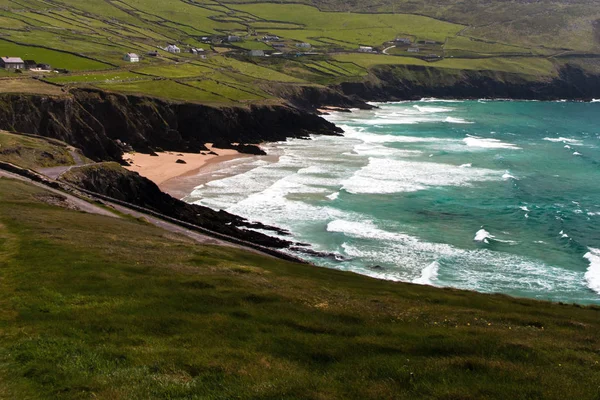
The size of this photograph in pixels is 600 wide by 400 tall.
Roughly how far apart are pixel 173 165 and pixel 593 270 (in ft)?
207

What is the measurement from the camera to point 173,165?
314 ft

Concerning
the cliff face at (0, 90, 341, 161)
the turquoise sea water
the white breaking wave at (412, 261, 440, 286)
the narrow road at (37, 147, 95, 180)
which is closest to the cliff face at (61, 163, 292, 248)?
the narrow road at (37, 147, 95, 180)

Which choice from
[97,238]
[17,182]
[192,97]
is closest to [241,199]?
[17,182]

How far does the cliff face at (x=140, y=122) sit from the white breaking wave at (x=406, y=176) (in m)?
31.2

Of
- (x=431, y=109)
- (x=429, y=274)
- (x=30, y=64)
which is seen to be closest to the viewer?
(x=429, y=274)

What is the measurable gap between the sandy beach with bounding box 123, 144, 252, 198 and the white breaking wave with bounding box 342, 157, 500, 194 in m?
23.3

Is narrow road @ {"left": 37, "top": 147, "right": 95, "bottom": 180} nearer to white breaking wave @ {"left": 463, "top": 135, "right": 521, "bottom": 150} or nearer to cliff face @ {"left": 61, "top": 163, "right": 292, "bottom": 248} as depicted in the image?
cliff face @ {"left": 61, "top": 163, "right": 292, "bottom": 248}

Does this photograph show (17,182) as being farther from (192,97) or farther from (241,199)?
(192,97)

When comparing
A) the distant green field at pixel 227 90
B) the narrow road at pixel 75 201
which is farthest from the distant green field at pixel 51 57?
the narrow road at pixel 75 201

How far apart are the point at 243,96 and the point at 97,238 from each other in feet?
331

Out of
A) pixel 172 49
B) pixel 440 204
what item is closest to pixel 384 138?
pixel 440 204

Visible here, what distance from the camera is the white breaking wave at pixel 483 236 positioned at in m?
63.4

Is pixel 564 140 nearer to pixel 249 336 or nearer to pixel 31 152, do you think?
pixel 31 152

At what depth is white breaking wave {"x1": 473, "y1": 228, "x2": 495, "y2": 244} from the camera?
6341cm
